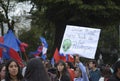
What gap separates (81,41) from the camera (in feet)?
42.8

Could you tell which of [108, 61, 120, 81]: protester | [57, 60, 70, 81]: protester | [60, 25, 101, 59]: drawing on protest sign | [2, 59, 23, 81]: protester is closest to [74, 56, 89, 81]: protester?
[57, 60, 70, 81]: protester

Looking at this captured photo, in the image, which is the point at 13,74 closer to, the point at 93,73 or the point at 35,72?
the point at 35,72

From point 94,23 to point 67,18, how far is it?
187cm

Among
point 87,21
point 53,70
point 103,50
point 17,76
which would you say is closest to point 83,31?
point 53,70

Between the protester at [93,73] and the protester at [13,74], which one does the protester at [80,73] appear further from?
the protester at [13,74]

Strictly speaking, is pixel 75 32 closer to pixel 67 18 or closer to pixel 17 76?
pixel 17 76

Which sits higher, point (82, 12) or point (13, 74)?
point (13, 74)

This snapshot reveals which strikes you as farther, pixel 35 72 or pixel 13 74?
pixel 13 74

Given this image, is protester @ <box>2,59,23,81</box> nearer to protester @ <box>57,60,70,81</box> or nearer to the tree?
protester @ <box>57,60,70,81</box>

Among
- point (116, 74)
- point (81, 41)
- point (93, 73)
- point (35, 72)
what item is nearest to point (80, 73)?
point (81, 41)

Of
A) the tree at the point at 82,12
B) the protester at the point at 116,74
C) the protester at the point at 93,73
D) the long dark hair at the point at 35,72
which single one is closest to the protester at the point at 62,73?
the protester at the point at 116,74

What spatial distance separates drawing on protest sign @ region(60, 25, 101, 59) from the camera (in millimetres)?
12656

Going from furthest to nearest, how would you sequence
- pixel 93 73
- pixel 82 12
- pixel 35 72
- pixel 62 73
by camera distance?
pixel 82 12
pixel 93 73
pixel 62 73
pixel 35 72

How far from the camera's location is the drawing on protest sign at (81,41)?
41.5 feet
